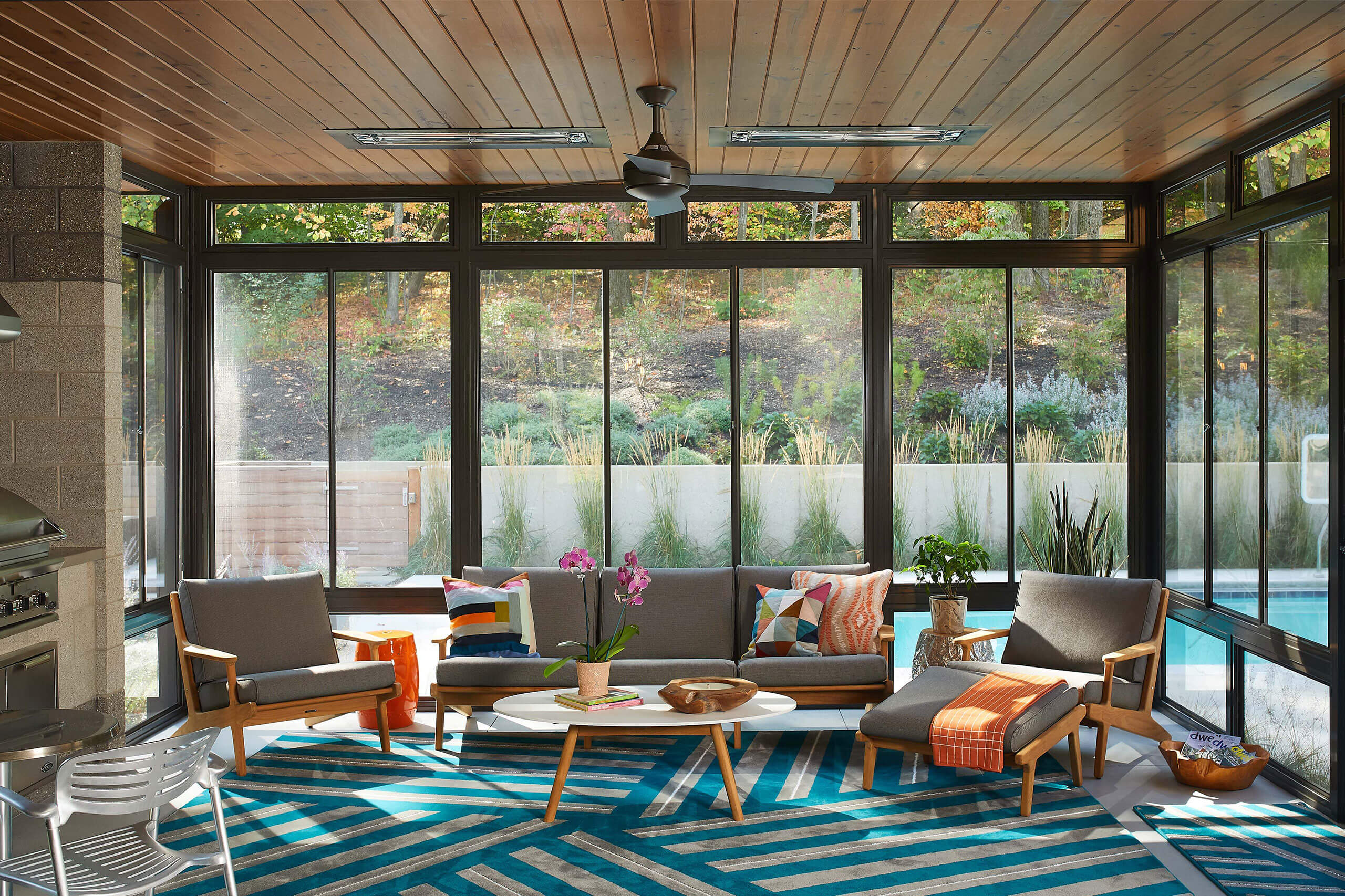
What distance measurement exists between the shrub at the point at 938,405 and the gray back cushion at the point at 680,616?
1.53m

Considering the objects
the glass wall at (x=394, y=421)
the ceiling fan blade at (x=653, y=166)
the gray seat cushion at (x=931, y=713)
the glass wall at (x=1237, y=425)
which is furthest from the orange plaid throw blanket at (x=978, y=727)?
the glass wall at (x=394, y=421)

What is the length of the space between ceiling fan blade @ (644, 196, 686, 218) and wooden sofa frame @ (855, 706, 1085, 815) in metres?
2.36

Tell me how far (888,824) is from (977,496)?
2595 mm

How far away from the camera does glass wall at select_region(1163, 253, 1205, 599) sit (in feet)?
18.8

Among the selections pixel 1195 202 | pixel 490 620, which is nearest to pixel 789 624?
pixel 490 620

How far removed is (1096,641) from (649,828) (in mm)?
2506

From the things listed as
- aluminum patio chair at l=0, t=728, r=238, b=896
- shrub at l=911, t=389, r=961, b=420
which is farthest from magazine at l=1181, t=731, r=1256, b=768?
aluminum patio chair at l=0, t=728, r=238, b=896

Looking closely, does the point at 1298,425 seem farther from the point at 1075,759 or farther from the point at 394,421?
the point at 394,421

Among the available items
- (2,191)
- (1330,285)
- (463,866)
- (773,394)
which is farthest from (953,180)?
(2,191)

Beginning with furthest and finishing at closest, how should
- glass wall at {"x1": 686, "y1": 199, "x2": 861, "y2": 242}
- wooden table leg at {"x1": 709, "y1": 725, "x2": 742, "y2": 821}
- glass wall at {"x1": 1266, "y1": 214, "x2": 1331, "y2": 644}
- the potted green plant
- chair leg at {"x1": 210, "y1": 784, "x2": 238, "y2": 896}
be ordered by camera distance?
1. glass wall at {"x1": 686, "y1": 199, "x2": 861, "y2": 242}
2. the potted green plant
3. glass wall at {"x1": 1266, "y1": 214, "x2": 1331, "y2": 644}
4. wooden table leg at {"x1": 709, "y1": 725, "x2": 742, "y2": 821}
5. chair leg at {"x1": 210, "y1": 784, "x2": 238, "y2": 896}

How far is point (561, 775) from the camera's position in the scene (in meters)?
4.39

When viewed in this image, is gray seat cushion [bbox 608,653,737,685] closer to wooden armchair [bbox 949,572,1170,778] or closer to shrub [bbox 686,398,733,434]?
wooden armchair [bbox 949,572,1170,778]

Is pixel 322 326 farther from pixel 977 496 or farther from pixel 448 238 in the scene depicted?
pixel 977 496

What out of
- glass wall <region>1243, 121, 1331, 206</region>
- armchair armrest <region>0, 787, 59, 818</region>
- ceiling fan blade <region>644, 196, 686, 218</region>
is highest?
glass wall <region>1243, 121, 1331, 206</region>
